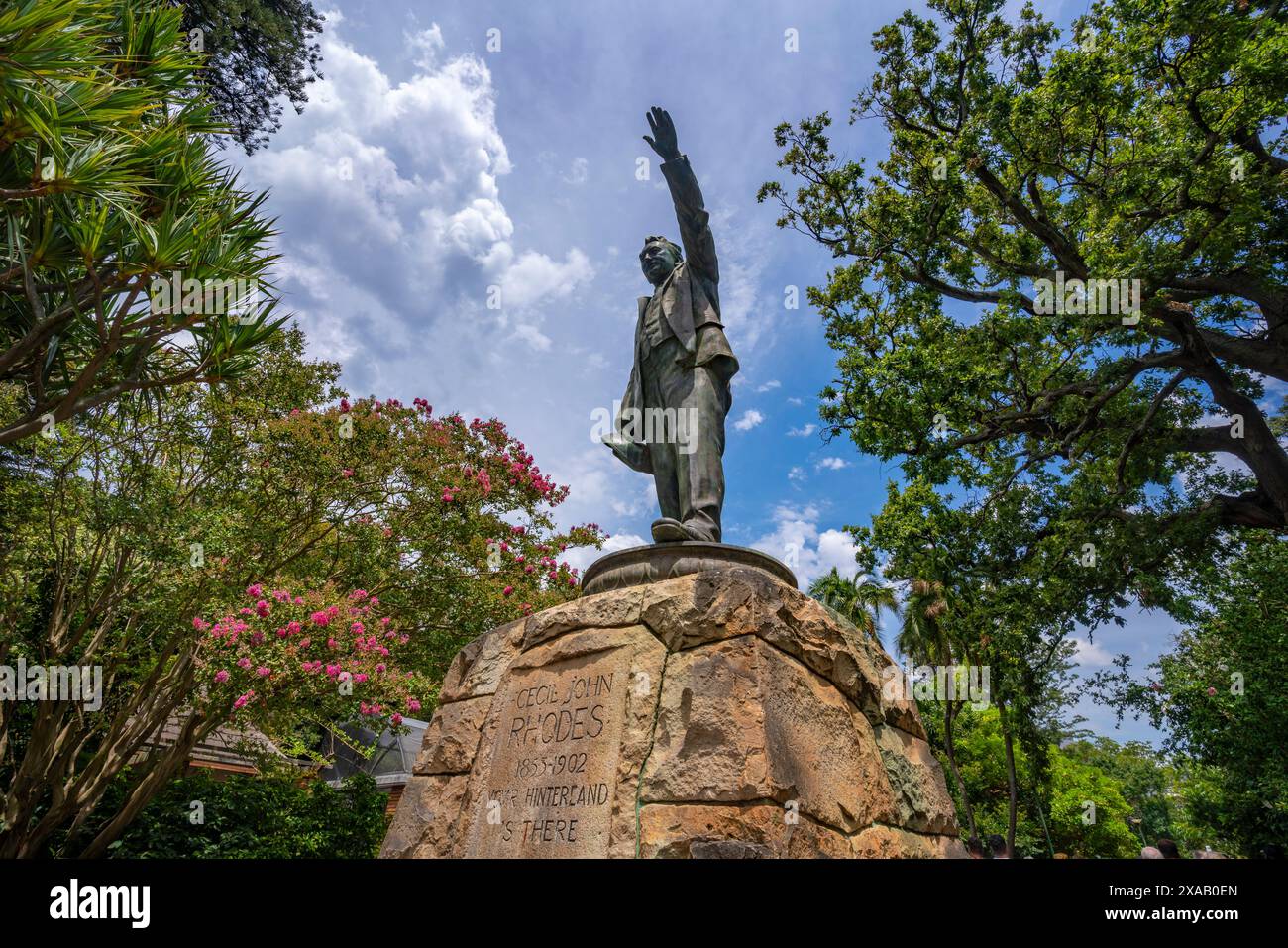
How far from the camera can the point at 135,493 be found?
886cm

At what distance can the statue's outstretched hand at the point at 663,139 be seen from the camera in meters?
4.75

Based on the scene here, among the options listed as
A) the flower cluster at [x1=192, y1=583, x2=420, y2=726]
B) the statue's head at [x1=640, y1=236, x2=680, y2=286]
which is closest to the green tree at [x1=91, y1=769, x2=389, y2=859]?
the flower cluster at [x1=192, y1=583, x2=420, y2=726]

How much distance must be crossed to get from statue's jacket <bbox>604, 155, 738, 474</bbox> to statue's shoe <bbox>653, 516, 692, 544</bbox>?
100cm

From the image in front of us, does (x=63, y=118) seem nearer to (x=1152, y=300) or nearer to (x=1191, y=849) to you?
(x=1152, y=300)

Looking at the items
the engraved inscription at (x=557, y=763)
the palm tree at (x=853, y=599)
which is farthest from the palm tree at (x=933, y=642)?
the engraved inscription at (x=557, y=763)

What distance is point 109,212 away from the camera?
18.7 ft

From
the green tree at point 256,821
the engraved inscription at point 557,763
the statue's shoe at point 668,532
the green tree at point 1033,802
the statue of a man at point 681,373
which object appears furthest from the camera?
the green tree at point 1033,802

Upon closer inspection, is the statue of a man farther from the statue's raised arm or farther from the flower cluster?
the flower cluster

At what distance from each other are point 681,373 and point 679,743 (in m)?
2.57

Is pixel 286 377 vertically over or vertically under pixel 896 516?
over

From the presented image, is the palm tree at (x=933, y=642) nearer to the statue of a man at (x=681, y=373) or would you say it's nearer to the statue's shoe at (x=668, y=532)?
the statue of a man at (x=681, y=373)

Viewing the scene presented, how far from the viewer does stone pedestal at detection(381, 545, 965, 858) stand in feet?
10.1
